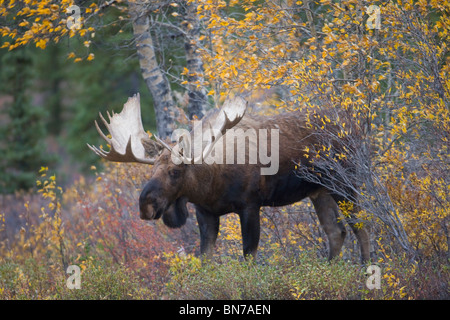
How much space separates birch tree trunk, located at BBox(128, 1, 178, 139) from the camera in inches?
396

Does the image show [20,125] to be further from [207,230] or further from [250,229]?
[250,229]

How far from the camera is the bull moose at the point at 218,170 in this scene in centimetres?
709

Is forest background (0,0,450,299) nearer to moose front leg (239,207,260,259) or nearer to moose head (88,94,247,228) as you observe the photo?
moose front leg (239,207,260,259)

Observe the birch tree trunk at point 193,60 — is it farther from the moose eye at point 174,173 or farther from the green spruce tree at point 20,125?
the green spruce tree at point 20,125

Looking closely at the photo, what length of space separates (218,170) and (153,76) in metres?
3.29

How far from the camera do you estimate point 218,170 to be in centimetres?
738

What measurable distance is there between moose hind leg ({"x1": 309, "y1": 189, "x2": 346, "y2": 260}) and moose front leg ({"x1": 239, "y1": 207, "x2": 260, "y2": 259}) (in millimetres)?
1052

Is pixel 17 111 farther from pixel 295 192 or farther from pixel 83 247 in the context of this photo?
pixel 295 192

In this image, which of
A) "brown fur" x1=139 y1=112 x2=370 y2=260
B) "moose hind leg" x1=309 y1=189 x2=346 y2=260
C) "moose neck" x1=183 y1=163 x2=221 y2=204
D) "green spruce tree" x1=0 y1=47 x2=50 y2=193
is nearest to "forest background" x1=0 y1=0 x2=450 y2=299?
"brown fur" x1=139 y1=112 x2=370 y2=260
